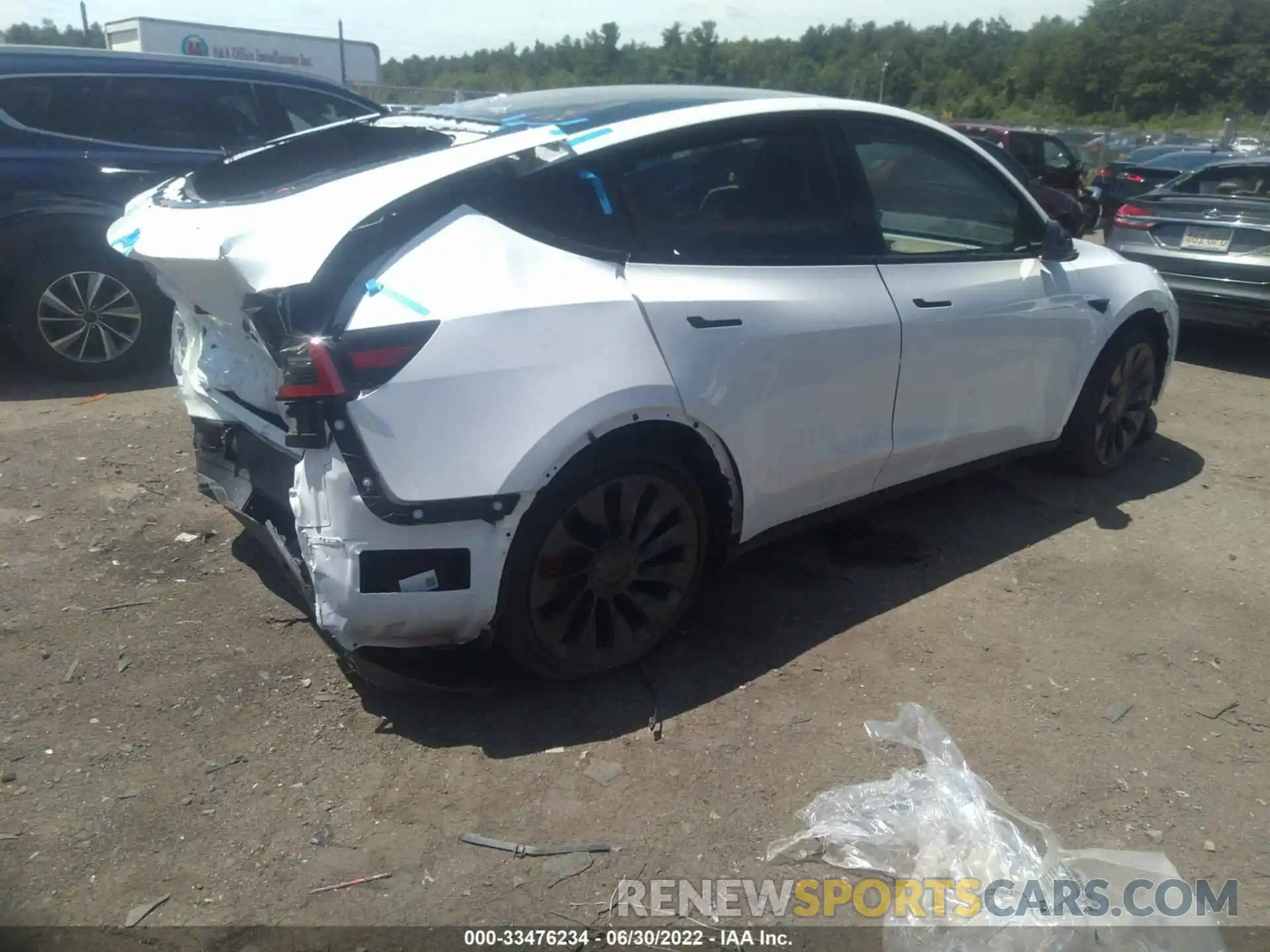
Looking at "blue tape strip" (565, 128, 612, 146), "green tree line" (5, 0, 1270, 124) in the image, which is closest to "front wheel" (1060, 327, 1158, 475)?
"blue tape strip" (565, 128, 612, 146)

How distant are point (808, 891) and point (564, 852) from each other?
0.61m

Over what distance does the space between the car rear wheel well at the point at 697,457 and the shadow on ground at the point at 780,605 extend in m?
0.35

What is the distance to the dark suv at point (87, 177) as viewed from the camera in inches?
230

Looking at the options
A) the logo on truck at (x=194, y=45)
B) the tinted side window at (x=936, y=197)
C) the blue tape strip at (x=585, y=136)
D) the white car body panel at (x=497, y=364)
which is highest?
the logo on truck at (x=194, y=45)

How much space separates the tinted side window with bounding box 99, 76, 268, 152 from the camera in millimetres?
6289

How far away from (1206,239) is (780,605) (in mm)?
5473

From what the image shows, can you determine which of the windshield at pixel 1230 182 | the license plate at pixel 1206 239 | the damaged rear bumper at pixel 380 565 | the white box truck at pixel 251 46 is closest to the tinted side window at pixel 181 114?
the damaged rear bumper at pixel 380 565

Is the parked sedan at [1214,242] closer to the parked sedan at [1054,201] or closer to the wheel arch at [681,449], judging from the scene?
the parked sedan at [1054,201]

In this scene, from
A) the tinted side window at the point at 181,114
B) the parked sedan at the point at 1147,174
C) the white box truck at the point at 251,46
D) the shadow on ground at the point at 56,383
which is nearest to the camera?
the shadow on ground at the point at 56,383

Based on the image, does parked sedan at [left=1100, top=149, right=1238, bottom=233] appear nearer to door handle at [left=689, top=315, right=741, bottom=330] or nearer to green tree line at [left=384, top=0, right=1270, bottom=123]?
door handle at [left=689, top=315, right=741, bottom=330]

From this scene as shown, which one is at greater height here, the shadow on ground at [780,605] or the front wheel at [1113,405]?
the front wheel at [1113,405]

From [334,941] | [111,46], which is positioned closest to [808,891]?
[334,941]

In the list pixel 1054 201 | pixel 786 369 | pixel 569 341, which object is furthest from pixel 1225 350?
pixel 569 341

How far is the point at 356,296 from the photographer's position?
2645mm
